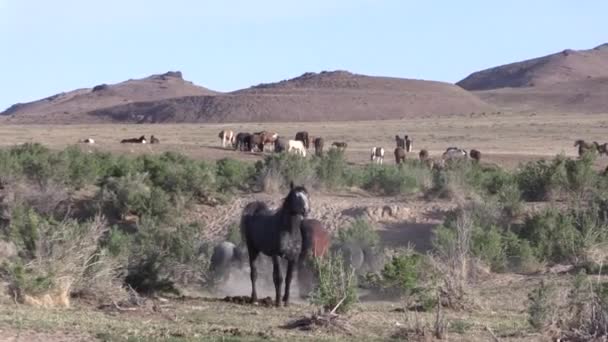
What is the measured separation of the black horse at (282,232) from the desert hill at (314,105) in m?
106

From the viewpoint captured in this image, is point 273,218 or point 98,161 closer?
point 273,218

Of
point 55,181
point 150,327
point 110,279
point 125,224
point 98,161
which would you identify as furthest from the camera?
point 98,161

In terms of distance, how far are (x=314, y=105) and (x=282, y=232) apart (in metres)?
116

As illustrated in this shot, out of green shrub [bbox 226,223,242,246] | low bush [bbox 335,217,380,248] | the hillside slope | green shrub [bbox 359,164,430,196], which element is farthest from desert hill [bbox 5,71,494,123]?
low bush [bbox 335,217,380,248]

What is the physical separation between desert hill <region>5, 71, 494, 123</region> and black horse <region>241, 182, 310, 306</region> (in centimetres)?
10600

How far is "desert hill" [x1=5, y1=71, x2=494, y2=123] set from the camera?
421 ft

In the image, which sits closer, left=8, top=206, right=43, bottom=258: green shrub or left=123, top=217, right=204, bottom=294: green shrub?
left=8, top=206, right=43, bottom=258: green shrub

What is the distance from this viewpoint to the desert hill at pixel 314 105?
421 ft

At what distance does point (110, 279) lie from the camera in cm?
1673

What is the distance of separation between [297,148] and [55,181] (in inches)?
804

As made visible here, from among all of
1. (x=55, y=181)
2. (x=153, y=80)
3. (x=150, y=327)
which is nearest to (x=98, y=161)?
(x=55, y=181)

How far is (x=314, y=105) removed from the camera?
133000 mm

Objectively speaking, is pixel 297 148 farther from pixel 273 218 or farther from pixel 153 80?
pixel 153 80

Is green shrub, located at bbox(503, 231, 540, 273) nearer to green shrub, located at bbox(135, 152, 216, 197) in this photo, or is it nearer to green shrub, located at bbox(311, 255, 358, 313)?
green shrub, located at bbox(311, 255, 358, 313)
